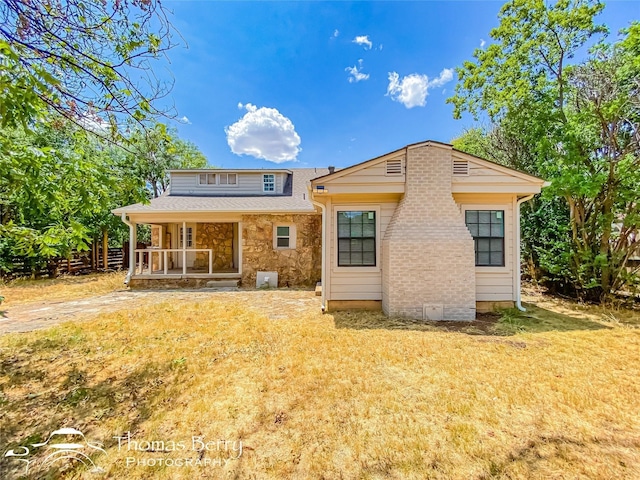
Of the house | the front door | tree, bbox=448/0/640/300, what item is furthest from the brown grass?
tree, bbox=448/0/640/300

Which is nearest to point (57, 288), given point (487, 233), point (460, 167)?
point (460, 167)

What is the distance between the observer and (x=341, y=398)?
309 centimetres

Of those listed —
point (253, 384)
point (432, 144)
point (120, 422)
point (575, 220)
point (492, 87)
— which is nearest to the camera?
point (120, 422)

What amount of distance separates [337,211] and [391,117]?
9433 millimetres

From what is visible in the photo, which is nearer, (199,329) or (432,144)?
(199,329)

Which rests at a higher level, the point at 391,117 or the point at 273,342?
the point at 391,117

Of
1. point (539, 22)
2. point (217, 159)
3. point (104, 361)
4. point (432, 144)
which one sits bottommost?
point (104, 361)

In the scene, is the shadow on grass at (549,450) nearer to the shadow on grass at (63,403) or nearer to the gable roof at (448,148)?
the shadow on grass at (63,403)

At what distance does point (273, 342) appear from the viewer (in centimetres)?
487

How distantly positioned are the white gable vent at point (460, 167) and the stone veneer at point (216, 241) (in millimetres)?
10387

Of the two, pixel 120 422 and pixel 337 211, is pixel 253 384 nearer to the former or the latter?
pixel 120 422

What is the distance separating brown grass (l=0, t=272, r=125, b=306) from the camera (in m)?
8.73

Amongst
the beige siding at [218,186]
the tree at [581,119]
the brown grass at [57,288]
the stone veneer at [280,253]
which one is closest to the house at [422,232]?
the tree at [581,119]

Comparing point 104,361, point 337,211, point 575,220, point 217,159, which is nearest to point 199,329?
point 104,361
